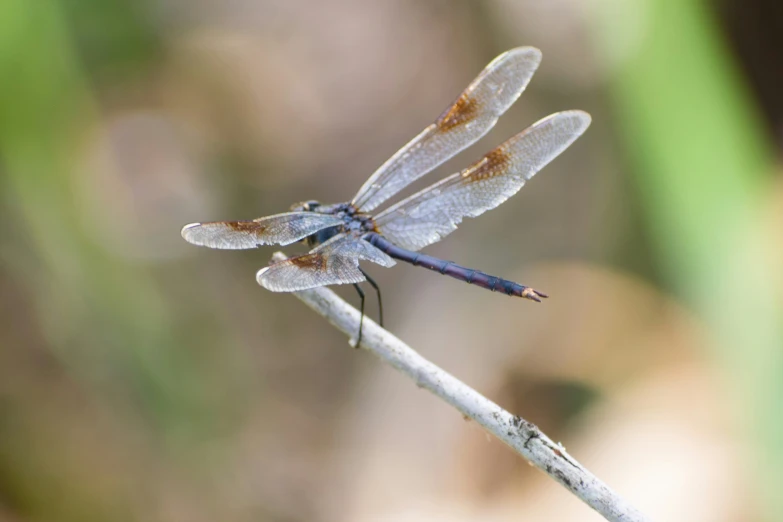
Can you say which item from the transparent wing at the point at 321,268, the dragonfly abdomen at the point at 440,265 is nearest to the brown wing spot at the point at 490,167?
the dragonfly abdomen at the point at 440,265

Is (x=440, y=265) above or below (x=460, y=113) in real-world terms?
below

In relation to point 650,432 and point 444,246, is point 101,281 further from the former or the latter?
point 650,432

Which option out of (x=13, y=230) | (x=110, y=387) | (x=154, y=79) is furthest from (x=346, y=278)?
(x=154, y=79)

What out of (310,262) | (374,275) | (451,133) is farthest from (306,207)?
(374,275)

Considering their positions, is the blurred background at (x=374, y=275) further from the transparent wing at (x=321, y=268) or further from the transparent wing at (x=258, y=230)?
the transparent wing at (x=321, y=268)

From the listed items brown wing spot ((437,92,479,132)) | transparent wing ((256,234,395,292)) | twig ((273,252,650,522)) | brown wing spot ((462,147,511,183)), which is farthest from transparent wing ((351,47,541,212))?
twig ((273,252,650,522))

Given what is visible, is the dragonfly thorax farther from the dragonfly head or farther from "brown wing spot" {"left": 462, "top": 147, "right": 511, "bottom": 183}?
"brown wing spot" {"left": 462, "top": 147, "right": 511, "bottom": 183}

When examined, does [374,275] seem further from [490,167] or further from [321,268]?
[321,268]

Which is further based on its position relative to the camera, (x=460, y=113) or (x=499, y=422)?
(x=460, y=113)
